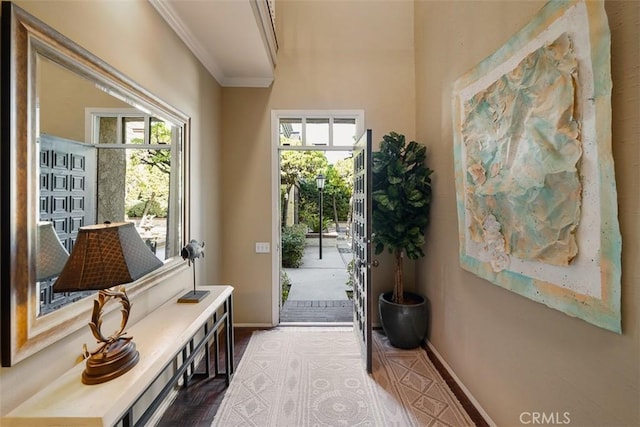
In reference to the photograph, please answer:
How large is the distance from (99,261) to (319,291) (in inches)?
150

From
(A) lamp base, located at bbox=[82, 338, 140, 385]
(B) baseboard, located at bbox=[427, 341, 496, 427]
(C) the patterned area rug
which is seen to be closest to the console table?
(A) lamp base, located at bbox=[82, 338, 140, 385]

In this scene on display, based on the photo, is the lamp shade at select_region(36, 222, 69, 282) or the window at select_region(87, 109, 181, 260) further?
the window at select_region(87, 109, 181, 260)

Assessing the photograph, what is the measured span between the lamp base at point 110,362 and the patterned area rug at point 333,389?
1003 millimetres

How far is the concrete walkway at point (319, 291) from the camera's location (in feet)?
11.1

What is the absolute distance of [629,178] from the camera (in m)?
0.96

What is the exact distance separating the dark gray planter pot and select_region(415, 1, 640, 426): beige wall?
0.37ft

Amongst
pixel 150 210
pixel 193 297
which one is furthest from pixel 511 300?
pixel 150 210

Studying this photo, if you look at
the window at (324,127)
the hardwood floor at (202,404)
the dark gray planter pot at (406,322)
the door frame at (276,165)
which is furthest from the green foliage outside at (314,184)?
the hardwood floor at (202,404)

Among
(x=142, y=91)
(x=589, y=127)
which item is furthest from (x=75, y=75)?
(x=589, y=127)

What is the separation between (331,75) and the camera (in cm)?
302

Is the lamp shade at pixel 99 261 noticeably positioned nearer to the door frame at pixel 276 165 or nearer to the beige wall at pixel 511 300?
the beige wall at pixel 511 300

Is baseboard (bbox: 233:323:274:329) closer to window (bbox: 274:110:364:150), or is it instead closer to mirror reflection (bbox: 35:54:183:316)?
mirror reflection (bbox: 35:54:183:316)

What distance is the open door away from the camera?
2227 mm

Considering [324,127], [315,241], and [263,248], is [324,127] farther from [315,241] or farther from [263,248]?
[315,241]
